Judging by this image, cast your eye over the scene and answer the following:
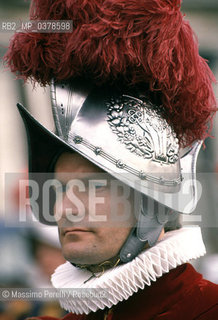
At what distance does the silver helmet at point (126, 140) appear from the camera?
1.62 metres

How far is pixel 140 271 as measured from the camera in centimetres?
161

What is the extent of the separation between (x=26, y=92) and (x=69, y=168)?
10.7ft

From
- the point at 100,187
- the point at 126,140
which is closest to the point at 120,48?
the point at 126,140

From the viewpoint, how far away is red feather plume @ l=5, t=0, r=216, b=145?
64.2 inches

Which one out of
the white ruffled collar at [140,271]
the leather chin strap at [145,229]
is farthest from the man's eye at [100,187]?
the white ruffled collar at [140,271]

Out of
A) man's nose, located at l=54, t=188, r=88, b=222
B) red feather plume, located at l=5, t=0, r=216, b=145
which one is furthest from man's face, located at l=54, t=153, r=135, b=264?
red feather plume, located at l=5, t=0, r=216, b=145

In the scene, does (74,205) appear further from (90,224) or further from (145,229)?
(145,229)

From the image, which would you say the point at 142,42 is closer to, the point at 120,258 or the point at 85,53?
the point at 85,53

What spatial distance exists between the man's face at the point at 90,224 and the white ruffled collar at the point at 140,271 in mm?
83

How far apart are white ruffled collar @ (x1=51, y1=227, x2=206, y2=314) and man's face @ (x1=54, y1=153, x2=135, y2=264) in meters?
0.08

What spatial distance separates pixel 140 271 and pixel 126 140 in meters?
0.44

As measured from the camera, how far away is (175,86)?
173 cm

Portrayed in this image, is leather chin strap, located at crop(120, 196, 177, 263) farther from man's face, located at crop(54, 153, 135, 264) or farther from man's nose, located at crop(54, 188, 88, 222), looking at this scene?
man's nose, located at crop(54, 188, 88, 222)

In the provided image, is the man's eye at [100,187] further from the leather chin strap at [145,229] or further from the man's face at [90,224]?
the leather chin strap at [145,229]
